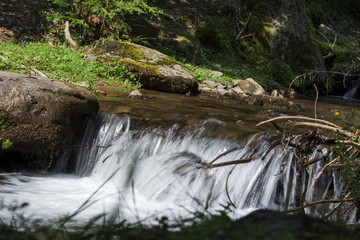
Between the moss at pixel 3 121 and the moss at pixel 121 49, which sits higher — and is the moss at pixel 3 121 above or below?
→ below

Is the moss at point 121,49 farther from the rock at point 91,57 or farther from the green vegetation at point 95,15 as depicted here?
the green vegetation at point 95,15

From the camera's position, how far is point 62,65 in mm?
8984

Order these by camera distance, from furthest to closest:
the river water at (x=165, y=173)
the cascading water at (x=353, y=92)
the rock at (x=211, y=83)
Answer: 1. the cascading water at (x=353, y=92)
2. the rock at (x=211, y=83)
3. the river water at (x=165, y=173)

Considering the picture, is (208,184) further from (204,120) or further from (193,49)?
(193,49)

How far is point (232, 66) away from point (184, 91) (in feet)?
19.6

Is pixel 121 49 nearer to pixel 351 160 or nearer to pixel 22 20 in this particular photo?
pixel 22 20

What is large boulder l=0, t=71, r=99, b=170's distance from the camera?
5.20m

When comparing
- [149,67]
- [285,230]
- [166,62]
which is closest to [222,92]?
[166,62]

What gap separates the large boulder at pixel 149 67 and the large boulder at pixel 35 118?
4.32 metres

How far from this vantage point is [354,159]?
3.54 m

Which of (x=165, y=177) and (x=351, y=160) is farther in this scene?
(x=165, y=177)

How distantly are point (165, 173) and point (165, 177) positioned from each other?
0.26 feet

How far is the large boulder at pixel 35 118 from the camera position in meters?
5.20

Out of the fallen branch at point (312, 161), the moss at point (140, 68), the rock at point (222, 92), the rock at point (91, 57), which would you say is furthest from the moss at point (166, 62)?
the fallen branch at point (312, 161)
